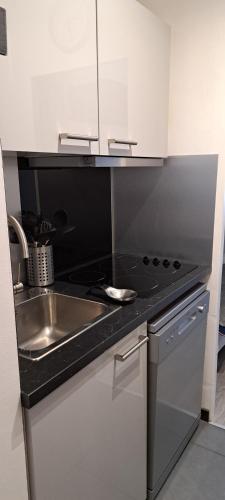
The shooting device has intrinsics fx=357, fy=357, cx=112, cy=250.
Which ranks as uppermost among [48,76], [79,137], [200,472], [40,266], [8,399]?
[48,76]

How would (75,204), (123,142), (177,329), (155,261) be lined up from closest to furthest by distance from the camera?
(123,142) < (177,329) < (75,204) < (155,261)

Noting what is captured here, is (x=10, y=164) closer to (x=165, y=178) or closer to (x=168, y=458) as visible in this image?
(x=165, y=178)

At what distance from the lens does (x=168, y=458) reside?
5.23ft

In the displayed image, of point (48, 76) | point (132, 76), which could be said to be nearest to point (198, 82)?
point (132, 76)

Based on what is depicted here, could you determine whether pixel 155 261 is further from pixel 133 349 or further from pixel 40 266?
pixel 133 349

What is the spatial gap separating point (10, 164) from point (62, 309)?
612 mm

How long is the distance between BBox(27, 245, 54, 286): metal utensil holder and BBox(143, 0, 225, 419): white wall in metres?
0.84

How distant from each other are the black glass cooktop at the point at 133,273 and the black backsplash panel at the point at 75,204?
0.08 m

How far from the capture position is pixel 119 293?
140 centimetres

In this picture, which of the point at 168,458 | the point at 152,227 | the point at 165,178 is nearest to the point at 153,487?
the point at 168,458

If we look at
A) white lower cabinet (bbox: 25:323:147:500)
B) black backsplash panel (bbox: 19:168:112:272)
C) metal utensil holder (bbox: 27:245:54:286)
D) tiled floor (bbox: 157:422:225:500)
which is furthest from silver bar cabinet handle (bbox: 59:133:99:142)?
tiled floor (bbox: 157:422:225:500)

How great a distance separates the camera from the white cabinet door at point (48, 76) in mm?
922

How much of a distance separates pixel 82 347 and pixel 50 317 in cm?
46

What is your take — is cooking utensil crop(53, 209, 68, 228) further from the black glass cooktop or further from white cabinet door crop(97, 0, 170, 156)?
white cabinet door crop(97, 0, 170, 156)
